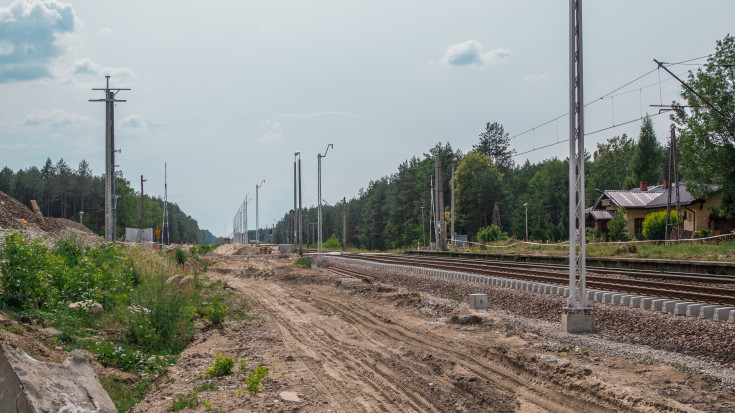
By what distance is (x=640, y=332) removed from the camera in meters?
11.8

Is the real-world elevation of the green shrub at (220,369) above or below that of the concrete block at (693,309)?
below

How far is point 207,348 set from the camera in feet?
36.5

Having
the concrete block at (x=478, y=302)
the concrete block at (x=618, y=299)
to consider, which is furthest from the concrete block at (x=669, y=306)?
the concrete block at (x=478, y=302)

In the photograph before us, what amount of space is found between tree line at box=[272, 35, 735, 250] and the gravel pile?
3653cm

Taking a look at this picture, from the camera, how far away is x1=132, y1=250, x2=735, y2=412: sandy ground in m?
7.26

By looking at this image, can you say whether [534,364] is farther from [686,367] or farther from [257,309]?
[257,309]

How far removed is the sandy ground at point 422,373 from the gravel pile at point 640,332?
27.7 inches

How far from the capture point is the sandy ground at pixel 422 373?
726 centimetres

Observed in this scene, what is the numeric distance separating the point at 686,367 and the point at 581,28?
7384 millimetres

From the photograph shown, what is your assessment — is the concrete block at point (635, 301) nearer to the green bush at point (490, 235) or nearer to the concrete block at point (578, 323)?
the concrete block at point (578, 323)

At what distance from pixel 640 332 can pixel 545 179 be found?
109 m

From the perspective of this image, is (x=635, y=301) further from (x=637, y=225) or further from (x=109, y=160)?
(x=637, y=225)

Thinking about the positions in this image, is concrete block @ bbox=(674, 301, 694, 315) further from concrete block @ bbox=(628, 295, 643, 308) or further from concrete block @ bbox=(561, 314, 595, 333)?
concrete block @ bbox=(561, 314, 595, 333)

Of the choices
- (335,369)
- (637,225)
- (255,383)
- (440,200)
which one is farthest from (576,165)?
(637,225)
